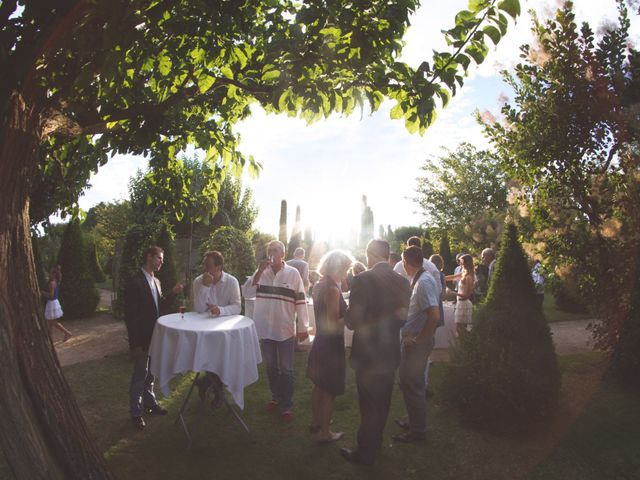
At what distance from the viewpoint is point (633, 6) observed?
741cm

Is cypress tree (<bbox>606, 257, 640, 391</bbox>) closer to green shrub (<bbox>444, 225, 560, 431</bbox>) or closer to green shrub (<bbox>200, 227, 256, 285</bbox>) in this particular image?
green shrub (<bbox>444, 225, 560, 431</bbox>)

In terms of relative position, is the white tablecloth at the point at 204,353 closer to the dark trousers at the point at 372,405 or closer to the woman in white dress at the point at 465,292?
the dark trousers at the point at 372,405

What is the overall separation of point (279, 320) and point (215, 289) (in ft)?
3.07

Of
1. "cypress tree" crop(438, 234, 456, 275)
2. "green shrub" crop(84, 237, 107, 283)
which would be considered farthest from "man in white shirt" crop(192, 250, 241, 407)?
"green shrub" crop(84, 237, 107, 283)

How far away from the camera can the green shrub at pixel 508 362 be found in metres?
5.19

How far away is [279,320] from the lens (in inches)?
229

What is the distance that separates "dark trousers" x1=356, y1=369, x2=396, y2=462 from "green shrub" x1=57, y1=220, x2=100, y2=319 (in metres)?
13.3

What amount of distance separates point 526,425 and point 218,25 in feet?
17.0

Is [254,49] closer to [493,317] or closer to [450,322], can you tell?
[493,317]

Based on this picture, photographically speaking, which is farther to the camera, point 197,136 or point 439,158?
Result: point 439,158

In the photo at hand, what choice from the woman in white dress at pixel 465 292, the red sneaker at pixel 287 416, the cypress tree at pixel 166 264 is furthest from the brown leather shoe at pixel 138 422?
the cypress tree at pixel 166 264

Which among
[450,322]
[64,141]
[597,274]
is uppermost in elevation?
[64,141]

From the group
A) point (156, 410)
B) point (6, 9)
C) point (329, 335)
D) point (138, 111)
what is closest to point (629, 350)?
point (329, 335)

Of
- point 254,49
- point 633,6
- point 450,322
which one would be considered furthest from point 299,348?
point 633,6
